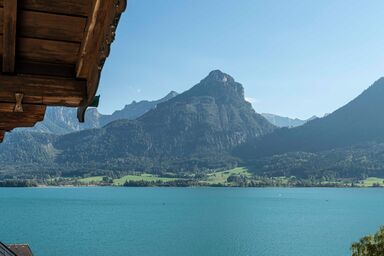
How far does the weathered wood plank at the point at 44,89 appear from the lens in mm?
4578

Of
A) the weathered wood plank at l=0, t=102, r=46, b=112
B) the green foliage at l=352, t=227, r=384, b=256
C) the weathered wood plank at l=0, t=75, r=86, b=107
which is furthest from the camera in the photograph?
the green foliage at l=352, t=227, r=384, b=256

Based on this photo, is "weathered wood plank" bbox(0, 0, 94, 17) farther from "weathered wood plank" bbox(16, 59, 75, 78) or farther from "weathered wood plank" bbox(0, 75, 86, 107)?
"weathered wood plank" bbox(0, 75, 86, 107)

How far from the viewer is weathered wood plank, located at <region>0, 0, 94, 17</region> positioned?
11.2 feet

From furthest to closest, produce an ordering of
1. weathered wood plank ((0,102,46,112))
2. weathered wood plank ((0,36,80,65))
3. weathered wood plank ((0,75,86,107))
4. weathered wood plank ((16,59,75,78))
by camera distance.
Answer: weathered wood plank ((0,102,46,112))
weathered wood plank ((0,75,86,107))
weathered wood plank ((16,59,75,78))
weathered wood plank ((0,36,80,65))

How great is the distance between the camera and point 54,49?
4133 mm

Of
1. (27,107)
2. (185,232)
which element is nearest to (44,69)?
(27,107)

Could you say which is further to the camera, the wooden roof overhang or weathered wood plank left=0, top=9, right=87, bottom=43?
weathered wood plank left=0, top=9, right=87, bottom=43

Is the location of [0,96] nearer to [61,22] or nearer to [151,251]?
[61,22]

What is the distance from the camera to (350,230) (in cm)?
13700

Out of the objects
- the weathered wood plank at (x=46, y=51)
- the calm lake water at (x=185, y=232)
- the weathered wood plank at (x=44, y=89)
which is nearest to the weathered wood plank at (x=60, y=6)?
the weathered wood plank at (x=46, y=51)

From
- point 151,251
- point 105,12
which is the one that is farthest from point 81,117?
point 151,251

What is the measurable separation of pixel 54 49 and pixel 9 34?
0.53m

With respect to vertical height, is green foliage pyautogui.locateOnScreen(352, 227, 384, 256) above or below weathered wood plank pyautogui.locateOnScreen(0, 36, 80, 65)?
below

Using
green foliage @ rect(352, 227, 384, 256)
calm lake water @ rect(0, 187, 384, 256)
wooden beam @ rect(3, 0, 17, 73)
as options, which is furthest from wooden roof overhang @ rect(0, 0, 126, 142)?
calm lake water @ rect(0, 187, 384, 256)
